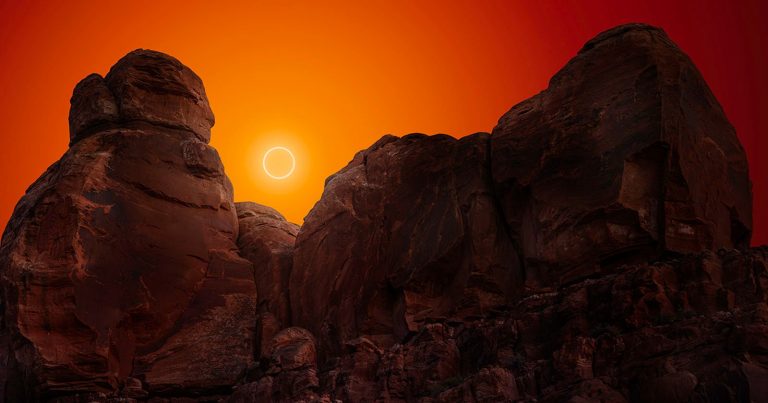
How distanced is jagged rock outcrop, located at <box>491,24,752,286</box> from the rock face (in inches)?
514

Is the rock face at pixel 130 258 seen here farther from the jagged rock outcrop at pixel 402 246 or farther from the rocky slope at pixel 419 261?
the jagged rock outcrop at pixel 402 246

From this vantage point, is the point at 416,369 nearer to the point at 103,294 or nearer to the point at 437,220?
the point at 437,220

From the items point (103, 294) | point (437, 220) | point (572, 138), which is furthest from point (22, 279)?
point (572, 138)

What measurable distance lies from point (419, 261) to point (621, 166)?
8.92 metres

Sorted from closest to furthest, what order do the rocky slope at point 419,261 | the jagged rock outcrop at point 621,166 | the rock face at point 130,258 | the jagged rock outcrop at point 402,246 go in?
the rocky slope at point 419,261 < the jagged rock outcrop at point 621,166 < the jagged rock outcrop at point 402,246 < the rock face at point 130,258

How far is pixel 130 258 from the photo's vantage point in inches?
1521

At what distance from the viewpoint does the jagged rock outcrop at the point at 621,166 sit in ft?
102

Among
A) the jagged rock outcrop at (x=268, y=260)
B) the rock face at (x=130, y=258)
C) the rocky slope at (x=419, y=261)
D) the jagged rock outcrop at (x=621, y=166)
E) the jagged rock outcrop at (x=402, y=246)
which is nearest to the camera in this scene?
the rocky slope at (x=419, y=261)

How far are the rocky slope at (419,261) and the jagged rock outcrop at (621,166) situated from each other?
0.26ft

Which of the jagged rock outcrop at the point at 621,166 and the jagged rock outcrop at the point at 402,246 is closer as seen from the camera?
A: the jagged rock outcrop at the point at 621,166

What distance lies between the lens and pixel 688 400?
24203 mm

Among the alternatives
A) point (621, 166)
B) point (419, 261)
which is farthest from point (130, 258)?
point (621, 166)

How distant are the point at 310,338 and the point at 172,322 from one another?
565 centimetres

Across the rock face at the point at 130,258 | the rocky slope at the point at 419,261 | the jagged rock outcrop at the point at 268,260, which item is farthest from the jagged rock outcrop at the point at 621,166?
the rock face at the point at 130,258
